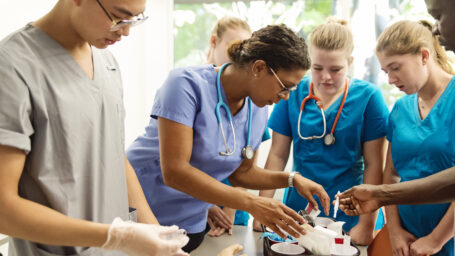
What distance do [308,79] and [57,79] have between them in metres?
1.51

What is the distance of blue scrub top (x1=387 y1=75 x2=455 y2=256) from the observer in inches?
65.4

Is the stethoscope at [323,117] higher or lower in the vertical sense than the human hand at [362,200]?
higher

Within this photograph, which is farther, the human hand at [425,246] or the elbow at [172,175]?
the human hand at [425,246]

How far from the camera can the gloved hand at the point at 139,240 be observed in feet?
3.04

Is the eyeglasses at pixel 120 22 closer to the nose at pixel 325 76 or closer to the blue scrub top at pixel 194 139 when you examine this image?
the blue scrub top at pixel 194 139

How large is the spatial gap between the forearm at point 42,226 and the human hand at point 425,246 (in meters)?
1.32

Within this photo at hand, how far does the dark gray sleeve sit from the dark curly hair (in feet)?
2.98

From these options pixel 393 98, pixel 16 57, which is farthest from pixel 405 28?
pixel 393 98

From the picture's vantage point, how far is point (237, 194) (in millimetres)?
1489

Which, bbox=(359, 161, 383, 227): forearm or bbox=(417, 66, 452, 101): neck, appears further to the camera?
bbox=(359, 161, 383, 227): forearm

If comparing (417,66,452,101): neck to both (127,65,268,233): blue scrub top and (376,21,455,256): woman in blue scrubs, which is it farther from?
(127,65,268,233): blue scrub top

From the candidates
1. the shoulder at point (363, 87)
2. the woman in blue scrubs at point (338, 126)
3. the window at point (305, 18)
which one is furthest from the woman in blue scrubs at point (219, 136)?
the window at point (305, 18)

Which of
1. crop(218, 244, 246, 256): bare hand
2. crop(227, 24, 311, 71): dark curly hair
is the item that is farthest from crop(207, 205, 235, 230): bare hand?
crop(227, 24, 311, 71): dark curly hair

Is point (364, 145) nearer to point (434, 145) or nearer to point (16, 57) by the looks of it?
point (434, 145)
